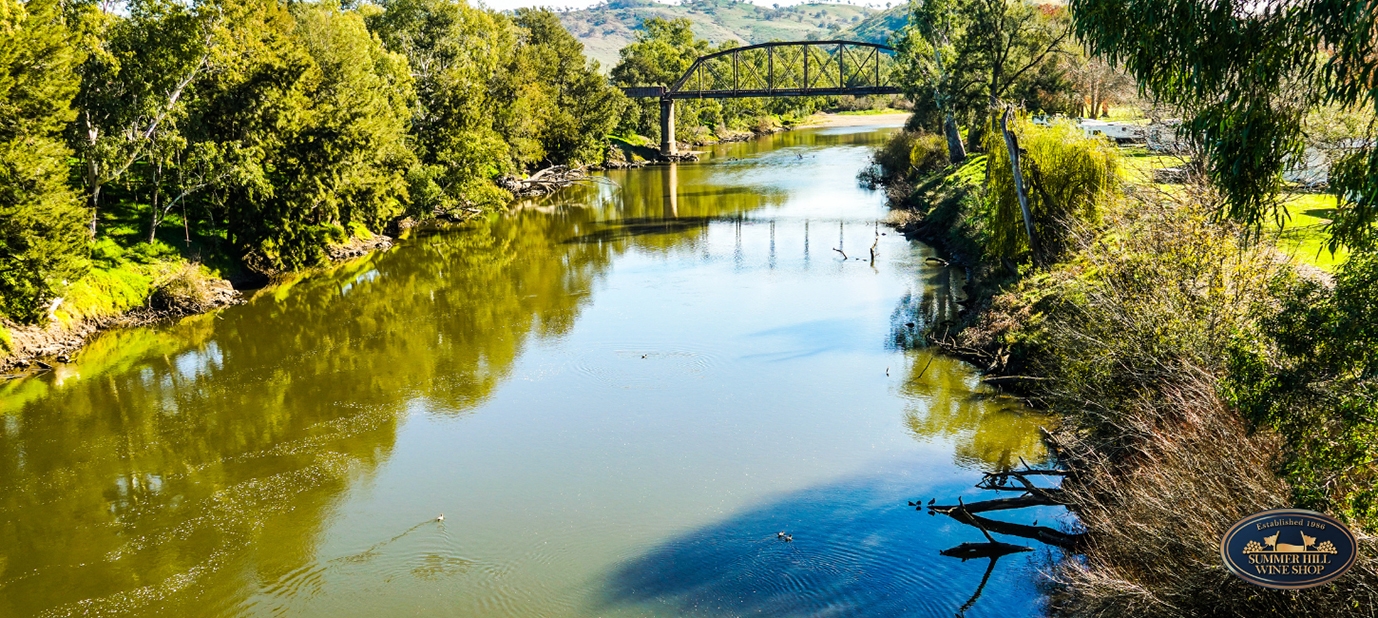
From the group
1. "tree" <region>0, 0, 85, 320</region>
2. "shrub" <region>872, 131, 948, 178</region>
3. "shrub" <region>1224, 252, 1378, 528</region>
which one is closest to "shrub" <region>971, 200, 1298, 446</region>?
"shrub" <region>1224, 252, 1378, 528</region>

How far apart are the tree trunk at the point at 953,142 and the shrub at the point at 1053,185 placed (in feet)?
67.5

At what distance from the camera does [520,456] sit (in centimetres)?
1839

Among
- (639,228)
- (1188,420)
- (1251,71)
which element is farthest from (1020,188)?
(639,228)

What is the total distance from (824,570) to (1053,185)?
14.4 metres

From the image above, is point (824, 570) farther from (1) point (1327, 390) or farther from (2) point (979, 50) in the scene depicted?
(2) point (979, 50)

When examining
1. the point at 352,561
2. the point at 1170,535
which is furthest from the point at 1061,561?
the point at 352,561

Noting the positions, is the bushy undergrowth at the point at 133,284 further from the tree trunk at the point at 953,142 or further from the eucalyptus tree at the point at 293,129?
the tree trunk at the point at 953,142

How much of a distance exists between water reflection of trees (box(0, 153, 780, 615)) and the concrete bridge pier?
44.4 meters

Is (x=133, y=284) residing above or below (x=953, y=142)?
below

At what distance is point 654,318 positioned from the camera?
27.5 meters

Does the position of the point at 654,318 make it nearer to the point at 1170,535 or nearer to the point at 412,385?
the point at 412,385

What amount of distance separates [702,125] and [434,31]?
46655mm

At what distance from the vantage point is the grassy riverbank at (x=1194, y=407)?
27.6 feet

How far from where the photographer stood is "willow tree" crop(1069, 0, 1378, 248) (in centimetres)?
895
